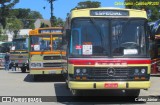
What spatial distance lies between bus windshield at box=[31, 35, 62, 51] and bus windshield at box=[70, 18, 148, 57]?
362 inches

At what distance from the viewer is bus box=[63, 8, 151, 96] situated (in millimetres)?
13859

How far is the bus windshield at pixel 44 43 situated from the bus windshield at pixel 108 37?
9.20 m

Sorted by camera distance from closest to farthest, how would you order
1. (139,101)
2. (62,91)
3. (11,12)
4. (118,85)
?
1. (118,85)
2. (139,101)
3. (62,91)
4. (11,12)

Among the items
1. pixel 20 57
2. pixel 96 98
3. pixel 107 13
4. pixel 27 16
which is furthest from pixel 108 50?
pixel 27 16

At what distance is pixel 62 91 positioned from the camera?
60.5 ft

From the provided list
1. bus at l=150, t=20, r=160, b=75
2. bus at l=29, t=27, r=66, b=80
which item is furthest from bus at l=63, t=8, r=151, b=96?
bus at l=150, t=20, r=160, b=75

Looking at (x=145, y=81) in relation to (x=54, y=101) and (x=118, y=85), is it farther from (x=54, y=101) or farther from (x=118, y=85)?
(x=54, y=101)

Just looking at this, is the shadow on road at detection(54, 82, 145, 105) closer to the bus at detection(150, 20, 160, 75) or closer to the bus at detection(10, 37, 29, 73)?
the bus at detection(150, 20, 160, 75)

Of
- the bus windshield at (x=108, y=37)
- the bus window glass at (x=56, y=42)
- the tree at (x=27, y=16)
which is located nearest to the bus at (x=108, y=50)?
the bus windshield at (x=108, y=37)

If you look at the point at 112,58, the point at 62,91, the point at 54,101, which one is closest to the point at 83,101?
the point at 54,101

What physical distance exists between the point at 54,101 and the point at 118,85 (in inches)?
97.8

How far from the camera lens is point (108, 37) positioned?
14.2 m

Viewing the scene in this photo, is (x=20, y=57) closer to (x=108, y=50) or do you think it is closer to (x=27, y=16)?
(x=108, y=50)

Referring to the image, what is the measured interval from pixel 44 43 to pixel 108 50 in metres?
9.90
